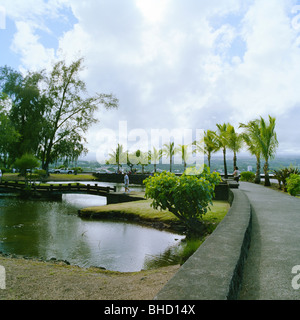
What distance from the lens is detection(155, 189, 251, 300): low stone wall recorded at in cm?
246

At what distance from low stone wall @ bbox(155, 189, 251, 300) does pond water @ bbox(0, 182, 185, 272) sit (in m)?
4.02

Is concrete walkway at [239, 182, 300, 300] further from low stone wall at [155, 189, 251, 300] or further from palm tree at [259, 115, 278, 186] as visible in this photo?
palm tree at [259, 115, 278, 186]

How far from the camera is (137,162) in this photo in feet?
204

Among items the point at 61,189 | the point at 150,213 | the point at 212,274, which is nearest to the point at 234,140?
the point at 61,189

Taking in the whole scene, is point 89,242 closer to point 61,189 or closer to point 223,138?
point 61,189

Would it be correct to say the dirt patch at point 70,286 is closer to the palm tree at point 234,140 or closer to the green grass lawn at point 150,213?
the green grass lawn at point 150,213

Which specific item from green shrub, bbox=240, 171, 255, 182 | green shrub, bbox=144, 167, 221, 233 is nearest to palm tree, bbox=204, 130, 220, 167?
green shrub, bbox=240, 171, 255, 182

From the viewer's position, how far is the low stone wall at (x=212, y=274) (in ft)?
8.09

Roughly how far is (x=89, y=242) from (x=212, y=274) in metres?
8.42

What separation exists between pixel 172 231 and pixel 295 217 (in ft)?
17.5
